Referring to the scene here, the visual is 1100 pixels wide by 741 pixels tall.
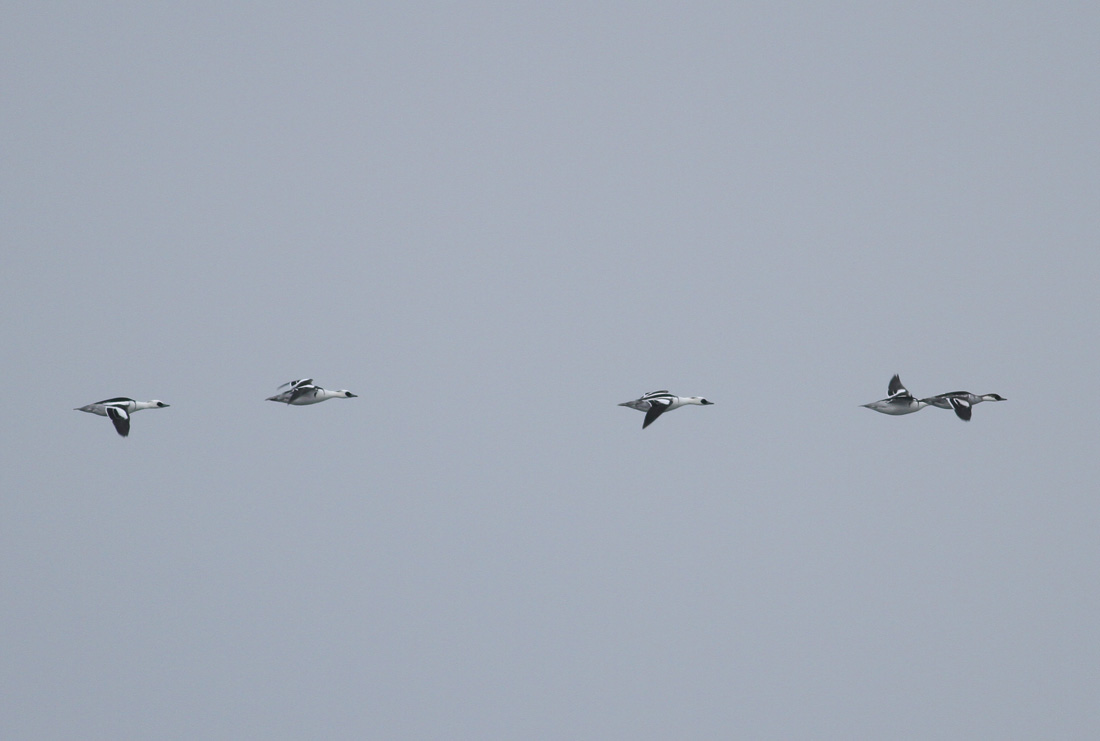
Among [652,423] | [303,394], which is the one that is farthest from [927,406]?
[303,394]

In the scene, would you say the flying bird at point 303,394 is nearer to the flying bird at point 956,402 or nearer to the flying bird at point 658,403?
the flying bird at point 658,403

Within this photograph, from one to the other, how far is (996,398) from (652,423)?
2121 centimetres

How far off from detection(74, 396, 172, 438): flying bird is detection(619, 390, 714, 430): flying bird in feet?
78.6

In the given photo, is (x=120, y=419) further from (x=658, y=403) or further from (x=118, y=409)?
(x=658, y=403)

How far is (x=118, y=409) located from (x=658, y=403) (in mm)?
26009

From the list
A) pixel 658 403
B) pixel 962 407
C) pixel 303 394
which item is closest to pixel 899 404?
pixel 962 407

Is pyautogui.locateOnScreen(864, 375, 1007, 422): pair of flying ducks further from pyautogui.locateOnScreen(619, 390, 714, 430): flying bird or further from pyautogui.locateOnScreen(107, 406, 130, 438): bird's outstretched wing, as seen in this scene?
pyautogui.locateOnScreen(107, 406, 130, 438): bird's outstretched wing

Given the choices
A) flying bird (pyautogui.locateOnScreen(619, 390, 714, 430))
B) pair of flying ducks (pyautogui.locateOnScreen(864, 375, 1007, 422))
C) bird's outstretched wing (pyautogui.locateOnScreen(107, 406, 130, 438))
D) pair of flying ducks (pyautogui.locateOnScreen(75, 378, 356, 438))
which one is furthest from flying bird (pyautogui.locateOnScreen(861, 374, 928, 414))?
bird's outstretched wing (pyautogui.locateOnScreen(107, 406, 130, 438))

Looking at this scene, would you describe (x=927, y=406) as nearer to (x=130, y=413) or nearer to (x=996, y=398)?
(x=996, y=398)

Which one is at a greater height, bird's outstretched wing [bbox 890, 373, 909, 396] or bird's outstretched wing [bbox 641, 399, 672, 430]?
Answer: bird's outstretched wing [bbox 890, 373, 909, 396]

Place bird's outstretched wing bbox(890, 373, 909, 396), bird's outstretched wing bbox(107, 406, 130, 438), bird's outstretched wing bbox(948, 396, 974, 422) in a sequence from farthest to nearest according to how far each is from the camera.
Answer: bird's outstretched wing bbox(890, 373, 909, 396)
bird's outstretched wing bbox(948, 396, 974, 422)
bird's outstretched wing bbox(107, 406, 130, 438)

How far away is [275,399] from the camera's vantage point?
2835 inches

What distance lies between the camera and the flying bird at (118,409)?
2660 inches

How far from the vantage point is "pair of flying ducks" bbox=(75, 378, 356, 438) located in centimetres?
6906
